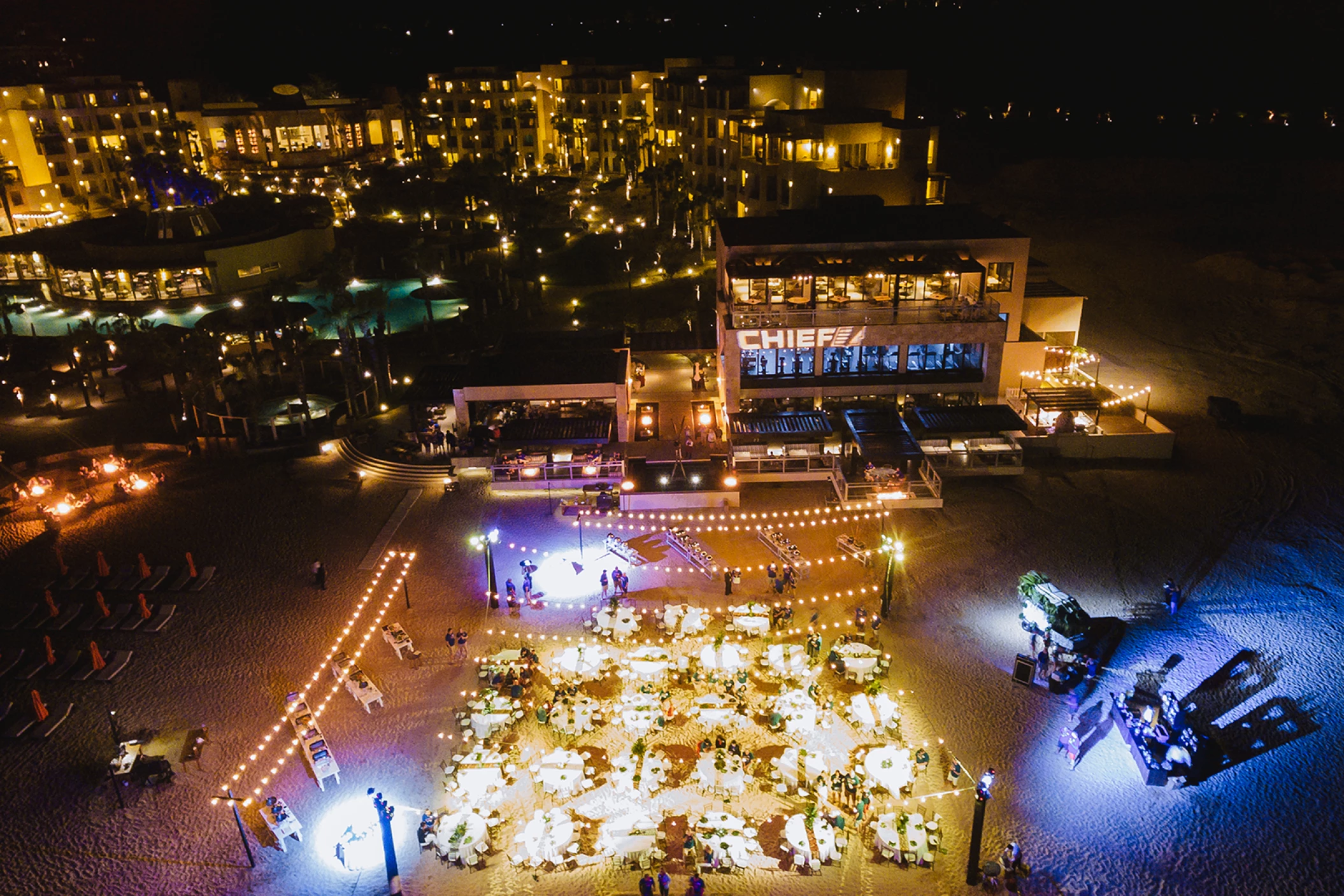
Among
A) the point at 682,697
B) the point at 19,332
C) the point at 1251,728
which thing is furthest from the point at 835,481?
the point at 19,332

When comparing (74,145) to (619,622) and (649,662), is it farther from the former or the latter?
(649,662)

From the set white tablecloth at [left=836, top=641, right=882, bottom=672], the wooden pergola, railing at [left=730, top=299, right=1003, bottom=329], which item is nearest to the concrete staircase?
railing at [left=730, top=299, right=1003, bottom=329]

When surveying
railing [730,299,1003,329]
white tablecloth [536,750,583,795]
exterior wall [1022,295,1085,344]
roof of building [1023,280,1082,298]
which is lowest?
white tablecloth [536,750,583,795]

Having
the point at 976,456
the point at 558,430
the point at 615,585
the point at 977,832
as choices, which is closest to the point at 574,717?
the point at 615,585

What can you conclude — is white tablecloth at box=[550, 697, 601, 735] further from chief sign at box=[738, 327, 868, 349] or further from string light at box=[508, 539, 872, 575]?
chief sign at box=[738, 327, 868, 349]

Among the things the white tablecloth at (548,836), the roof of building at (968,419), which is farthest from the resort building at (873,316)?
the white tablecloth at (548,836)

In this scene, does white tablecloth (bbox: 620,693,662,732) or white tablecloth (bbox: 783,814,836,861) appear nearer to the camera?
white tablecloth (bbox: 783,814,836,861)

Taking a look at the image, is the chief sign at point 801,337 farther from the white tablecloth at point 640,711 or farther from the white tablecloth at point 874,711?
the white tablecloth at point 640,711
